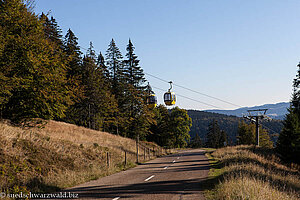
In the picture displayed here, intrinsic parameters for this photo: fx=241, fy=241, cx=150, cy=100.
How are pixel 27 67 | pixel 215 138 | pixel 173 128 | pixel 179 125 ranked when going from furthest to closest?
pixel 215 138, pixel 179 125, pixel 173 128, pixel 27 67

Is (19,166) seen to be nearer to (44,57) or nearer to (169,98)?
(44,57)

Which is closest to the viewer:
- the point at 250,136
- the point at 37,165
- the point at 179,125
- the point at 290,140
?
the point at 37,165

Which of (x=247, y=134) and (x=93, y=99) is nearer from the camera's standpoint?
(x=93, y=99)

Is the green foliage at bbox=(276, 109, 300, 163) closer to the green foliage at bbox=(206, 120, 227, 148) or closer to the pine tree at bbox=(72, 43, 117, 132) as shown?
Answer: the pine tree at bbox=(72, 43, 117, 132)

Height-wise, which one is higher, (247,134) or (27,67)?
(27,67)

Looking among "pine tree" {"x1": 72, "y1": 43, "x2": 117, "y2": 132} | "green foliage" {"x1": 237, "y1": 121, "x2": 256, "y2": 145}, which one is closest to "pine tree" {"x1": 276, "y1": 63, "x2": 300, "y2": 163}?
"pine tree" {"x1": 72, "y1": 43, "x2": 117, "y2": 132}

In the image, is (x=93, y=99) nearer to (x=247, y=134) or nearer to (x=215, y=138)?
(x=247, y=134)

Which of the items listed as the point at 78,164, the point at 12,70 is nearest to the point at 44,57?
the point at 12,70

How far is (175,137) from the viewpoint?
70250 mm

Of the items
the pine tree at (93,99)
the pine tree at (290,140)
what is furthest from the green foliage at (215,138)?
the pine tree at (290,140)

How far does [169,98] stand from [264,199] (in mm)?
18025

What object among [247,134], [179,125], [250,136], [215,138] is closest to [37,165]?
[179,125]

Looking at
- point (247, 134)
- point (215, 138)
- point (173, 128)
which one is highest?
point (173, 128)

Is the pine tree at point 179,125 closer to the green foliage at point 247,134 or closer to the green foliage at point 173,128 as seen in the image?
the green foliage at point 173,128
